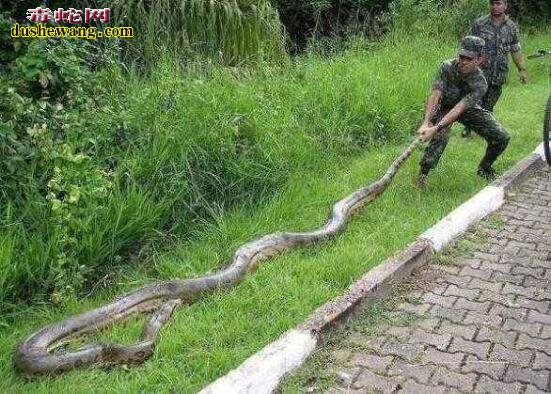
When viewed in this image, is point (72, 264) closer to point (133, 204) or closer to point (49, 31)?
point (133, 204)

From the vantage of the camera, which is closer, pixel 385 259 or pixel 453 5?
pixel 385 259

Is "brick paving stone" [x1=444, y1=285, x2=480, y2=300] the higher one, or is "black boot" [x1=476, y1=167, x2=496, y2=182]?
"black boot" [x1=476, y1=167, x2=496, y2=182]

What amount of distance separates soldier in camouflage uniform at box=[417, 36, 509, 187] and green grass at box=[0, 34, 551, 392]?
1.29 feet

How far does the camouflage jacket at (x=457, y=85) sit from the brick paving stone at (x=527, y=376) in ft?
9.87

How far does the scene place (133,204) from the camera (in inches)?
174

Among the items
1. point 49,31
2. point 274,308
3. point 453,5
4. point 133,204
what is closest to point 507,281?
point 274,308

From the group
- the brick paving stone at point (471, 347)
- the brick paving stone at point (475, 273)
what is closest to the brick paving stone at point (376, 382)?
the brick paving stone at point (471, 347)

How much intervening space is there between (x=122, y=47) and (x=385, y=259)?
12.7 ft

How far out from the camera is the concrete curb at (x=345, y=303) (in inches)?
118

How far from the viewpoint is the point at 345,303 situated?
3684 mm

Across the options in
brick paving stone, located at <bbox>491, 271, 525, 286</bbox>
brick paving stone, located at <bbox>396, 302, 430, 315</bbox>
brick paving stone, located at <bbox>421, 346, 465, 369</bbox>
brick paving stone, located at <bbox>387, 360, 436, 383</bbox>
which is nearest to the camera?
brick paving stone, located at <bbox>387, 360, 436, 383</bbox>

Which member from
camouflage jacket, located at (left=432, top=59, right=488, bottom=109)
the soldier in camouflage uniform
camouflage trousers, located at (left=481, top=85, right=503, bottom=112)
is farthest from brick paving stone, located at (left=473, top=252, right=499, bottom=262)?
camouflage trousers, located at (left=481, top=85, right=503, bottom=112)

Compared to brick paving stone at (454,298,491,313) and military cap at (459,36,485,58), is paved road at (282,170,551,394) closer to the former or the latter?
brick paving stone at (454,298,491,313)

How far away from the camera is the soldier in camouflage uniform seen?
5.56m
